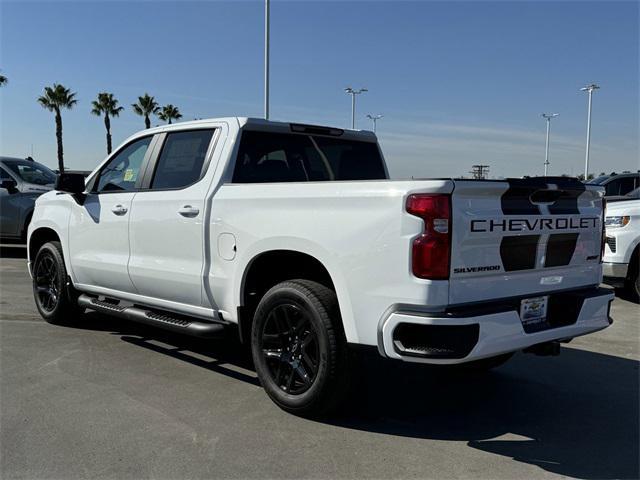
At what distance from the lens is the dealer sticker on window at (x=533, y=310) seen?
3.52 meters

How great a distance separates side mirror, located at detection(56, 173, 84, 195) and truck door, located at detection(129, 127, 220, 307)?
34.6 inches

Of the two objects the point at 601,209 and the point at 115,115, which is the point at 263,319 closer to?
the point at 601,209

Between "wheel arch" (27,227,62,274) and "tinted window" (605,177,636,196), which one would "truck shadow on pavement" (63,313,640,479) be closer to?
A: "wheel arch" (27,227,62,274)

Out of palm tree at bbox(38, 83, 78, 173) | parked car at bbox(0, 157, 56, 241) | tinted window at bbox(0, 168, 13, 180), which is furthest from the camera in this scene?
palm tree at bbox(38, 83, 78, 173)

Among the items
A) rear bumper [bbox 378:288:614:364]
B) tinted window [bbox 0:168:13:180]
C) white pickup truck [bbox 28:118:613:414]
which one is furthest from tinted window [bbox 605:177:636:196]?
tinted window [bbox 0:168:13:180]

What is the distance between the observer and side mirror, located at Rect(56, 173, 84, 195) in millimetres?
5574

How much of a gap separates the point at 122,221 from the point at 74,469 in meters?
2.49

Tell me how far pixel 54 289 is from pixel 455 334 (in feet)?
15.1

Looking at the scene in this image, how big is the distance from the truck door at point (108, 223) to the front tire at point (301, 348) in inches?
68.8

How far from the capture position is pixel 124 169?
18.0ft

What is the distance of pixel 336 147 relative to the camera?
5.24m

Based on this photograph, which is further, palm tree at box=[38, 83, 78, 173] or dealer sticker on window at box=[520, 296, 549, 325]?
palm tree at box=[38, 83, 78, 173]

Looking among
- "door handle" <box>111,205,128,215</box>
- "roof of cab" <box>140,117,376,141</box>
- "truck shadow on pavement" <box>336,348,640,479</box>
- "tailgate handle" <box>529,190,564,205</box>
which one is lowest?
"truck shadow on pavement" <box>336,348,640,479</box>

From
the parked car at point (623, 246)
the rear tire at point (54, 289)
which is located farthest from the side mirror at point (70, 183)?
the parked car at point (623, 246)
